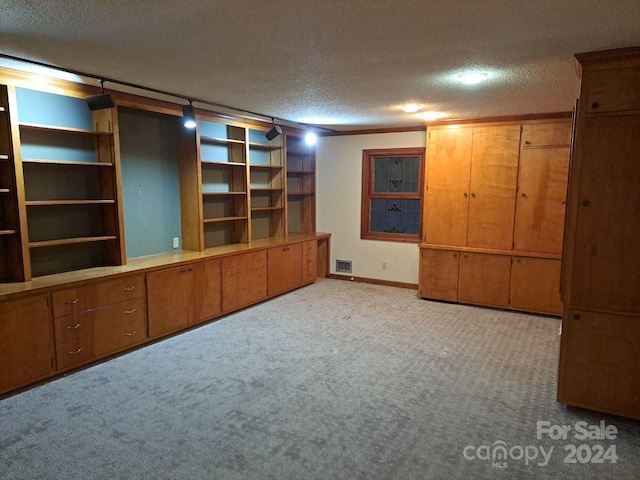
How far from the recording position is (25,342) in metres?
2.95

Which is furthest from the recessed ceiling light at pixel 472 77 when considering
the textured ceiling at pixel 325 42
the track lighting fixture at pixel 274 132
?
the track lighting fixture at pixel 274 132

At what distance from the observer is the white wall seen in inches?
238

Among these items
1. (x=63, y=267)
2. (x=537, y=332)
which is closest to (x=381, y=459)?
(x=537, y=332)

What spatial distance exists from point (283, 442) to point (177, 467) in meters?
0.59

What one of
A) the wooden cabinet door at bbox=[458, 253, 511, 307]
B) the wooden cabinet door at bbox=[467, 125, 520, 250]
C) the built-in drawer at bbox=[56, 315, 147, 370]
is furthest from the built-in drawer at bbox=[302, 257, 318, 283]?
the built-in drawer at bbox=[56, 315, 147, 370]

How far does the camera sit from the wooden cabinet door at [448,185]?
5086mm

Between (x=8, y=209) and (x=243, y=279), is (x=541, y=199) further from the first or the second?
A: (x=8, y=209)

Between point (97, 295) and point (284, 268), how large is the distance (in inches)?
100

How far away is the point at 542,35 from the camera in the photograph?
7.14 feet

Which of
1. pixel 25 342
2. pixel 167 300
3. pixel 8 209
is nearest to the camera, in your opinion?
pixel 25 342

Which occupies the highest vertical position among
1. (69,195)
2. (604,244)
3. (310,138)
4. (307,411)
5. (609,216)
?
(310,138)

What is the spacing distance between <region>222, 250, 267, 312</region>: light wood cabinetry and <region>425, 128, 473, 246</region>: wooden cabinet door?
221 centimetres

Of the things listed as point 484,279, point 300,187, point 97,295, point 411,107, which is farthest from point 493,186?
point 97,295

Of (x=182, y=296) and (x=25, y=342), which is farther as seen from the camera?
(x=182, y=296)
